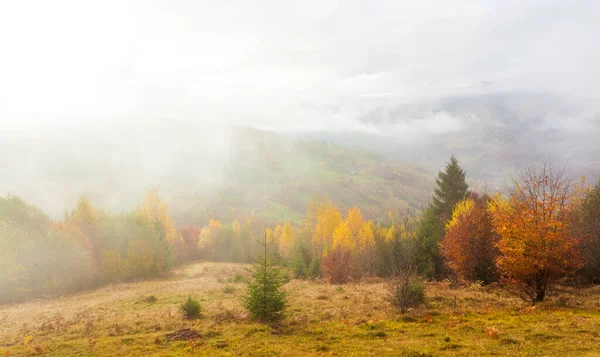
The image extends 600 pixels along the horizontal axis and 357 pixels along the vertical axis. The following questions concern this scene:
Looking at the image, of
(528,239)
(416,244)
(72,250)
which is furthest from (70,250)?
(528,239)

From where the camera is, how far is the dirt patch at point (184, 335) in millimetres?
20358

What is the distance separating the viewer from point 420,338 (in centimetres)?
1795

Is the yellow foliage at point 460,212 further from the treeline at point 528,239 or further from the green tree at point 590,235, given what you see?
the green tree at point 590,235

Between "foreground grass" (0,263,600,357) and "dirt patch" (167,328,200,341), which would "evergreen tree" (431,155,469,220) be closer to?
"foreground grass" (0,263,600,357)

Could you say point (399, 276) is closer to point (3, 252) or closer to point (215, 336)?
point (215, 336)

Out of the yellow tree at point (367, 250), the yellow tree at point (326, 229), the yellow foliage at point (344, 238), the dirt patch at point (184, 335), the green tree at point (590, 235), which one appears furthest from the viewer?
the yellow tree at point (326, 229)

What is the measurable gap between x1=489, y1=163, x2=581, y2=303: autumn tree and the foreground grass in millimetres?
2038

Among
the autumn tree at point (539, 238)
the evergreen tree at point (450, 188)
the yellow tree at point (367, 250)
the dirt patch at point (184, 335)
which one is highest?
the evergreen tree at point (450, 188)

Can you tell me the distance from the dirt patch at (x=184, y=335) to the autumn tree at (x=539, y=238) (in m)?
22.2

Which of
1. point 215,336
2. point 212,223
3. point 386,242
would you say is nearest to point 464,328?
point 215,336

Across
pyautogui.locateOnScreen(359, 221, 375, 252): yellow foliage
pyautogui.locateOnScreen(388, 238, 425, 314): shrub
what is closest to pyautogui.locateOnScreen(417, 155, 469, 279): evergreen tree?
pyautogui.locateOnScreen(359, 221, 375, 252): yellow foliage

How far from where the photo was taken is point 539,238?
2308cm

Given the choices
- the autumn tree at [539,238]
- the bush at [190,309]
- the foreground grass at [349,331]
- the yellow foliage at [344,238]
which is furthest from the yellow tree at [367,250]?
the bush at [190,309]

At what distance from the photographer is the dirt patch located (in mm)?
20358
